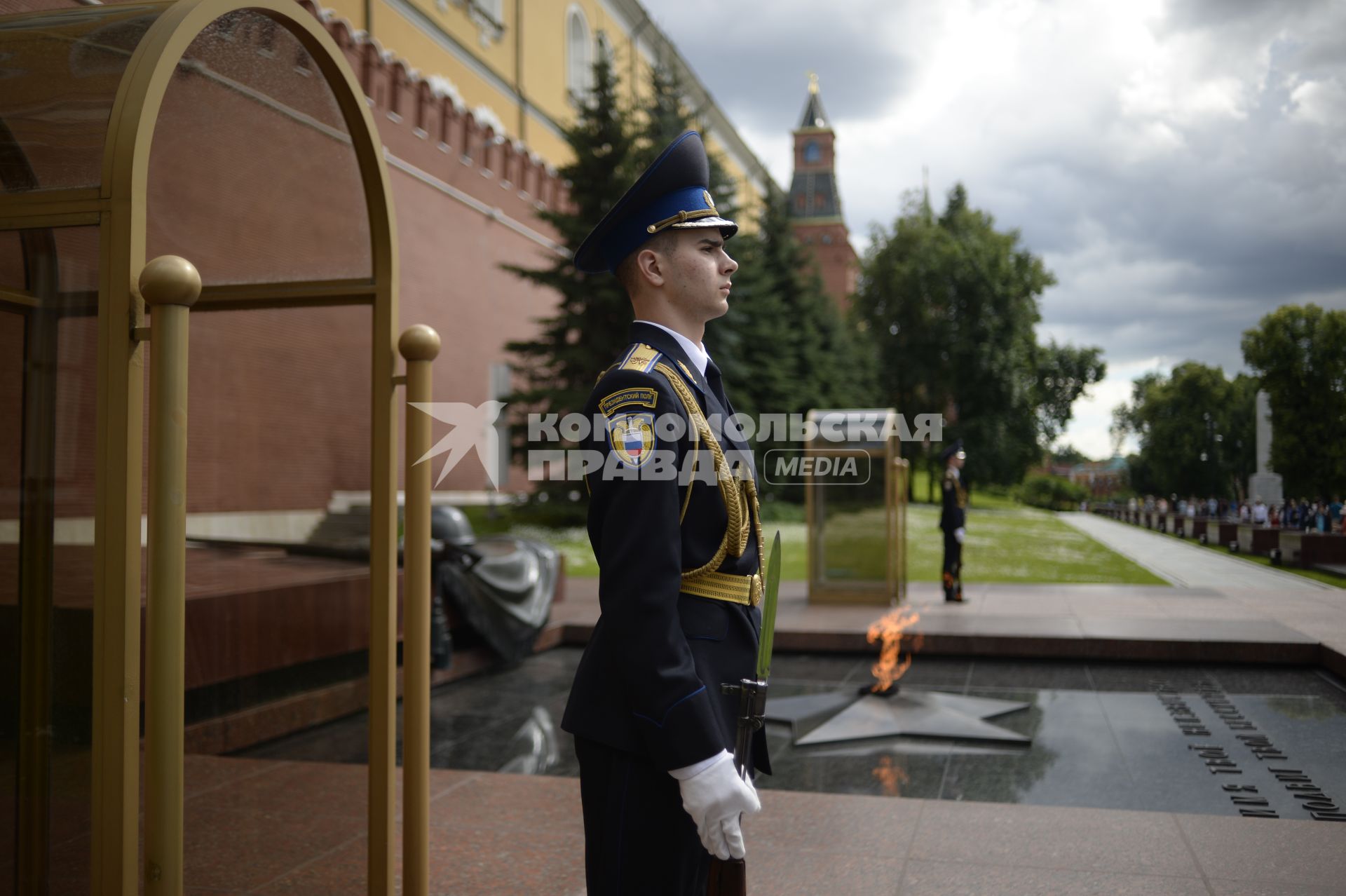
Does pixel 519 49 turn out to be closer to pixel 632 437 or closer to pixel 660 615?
pixel 632 437

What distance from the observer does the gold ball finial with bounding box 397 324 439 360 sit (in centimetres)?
270

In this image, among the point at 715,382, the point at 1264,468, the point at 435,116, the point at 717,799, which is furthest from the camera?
the point at 435,116

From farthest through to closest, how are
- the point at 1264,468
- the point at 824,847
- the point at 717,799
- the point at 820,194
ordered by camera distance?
the point at 820,194 < the point at 1264,468 < the point at 824,847 < the point at 717,799

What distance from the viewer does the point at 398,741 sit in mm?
6047

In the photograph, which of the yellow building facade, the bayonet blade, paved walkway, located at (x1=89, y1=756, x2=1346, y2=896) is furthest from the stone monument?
the yellow building facade

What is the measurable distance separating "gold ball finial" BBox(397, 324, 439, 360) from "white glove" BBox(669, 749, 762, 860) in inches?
56.8

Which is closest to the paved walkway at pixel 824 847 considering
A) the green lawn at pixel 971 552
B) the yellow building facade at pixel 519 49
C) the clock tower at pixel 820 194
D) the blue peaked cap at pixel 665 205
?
the blue peaked cap at pixel 665 205

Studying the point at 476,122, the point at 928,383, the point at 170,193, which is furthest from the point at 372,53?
the point at 928,383

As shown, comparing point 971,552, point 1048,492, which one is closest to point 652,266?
point 971,552

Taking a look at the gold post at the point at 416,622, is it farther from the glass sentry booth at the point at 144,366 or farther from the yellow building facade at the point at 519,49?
the yellow building facade at the point at 519,49

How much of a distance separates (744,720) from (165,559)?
1.11 m

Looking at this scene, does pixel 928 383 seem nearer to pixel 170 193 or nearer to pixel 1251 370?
pixel 1251 370

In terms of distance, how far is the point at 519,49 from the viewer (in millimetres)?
27516

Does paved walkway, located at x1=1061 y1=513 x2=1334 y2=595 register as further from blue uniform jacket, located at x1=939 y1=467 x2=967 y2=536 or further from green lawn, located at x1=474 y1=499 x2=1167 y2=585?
blue uniform jacket, located at x1=939 y1=467 x2=967 y2=536
